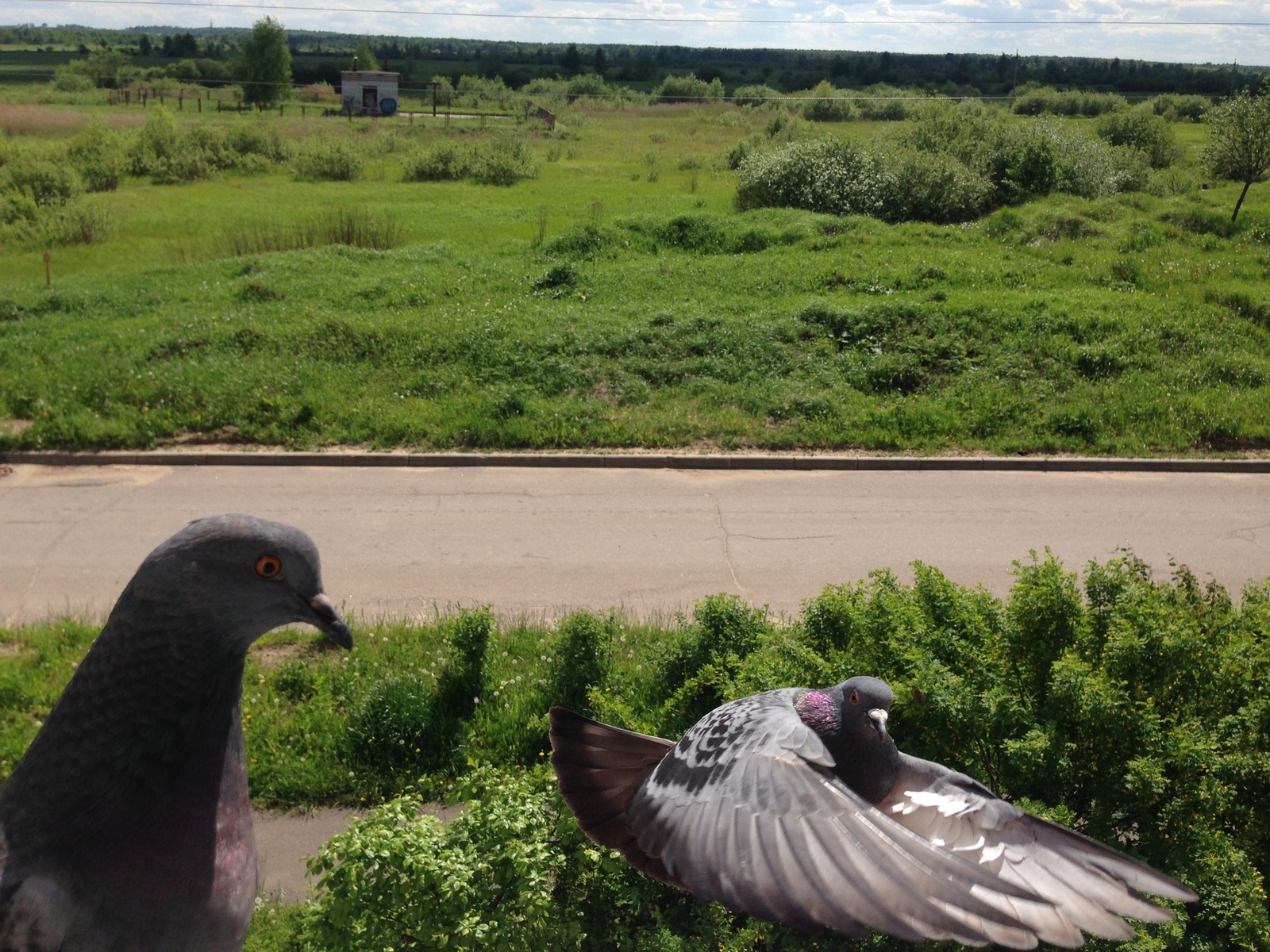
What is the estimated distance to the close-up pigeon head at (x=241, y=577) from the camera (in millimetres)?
2557

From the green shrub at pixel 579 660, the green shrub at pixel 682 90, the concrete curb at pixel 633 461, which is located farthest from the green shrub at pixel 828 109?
the green shrub at pixel 579 660

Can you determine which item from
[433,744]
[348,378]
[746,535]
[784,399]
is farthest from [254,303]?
[433,744]

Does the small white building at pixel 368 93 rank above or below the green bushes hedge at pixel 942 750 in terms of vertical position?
above

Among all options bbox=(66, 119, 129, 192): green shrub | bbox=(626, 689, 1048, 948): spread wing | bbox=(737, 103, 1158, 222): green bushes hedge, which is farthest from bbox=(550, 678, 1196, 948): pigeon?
bbox=(66, 119, 129, 192): green shrub

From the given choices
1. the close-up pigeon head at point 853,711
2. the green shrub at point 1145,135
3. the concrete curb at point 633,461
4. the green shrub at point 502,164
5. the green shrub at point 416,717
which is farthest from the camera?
the green shrub at point 502,164

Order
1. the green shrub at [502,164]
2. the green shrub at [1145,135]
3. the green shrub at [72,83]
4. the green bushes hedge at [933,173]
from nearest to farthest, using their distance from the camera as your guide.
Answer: the green bushes hedge at [933,173], the green shrub at [1145,135], the green shrub at [502,164], the green shrub at [72,83]

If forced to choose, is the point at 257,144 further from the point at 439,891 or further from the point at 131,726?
the point at 131,726

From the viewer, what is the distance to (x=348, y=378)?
1451 centimetres

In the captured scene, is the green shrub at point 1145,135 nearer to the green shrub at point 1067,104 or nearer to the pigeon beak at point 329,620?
the green shrub at point 1067,104

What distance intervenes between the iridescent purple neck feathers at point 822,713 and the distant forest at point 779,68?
75.7 meters

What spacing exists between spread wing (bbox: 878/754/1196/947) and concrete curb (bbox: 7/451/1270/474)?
29.6 ft

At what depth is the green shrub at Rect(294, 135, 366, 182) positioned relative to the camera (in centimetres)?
3906

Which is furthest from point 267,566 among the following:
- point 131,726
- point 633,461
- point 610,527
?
point 633,461

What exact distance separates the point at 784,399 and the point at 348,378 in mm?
6447
